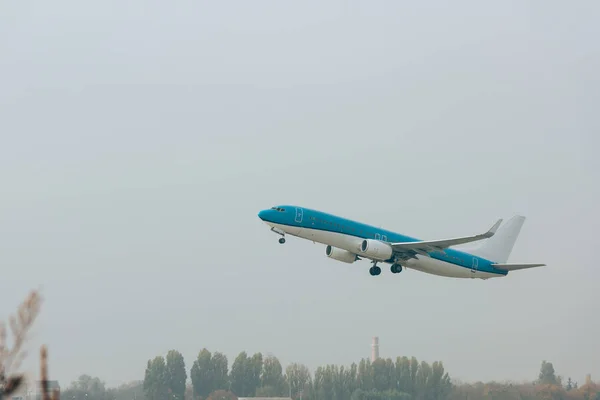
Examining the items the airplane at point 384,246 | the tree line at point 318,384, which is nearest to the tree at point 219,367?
the tree line at point 318,384

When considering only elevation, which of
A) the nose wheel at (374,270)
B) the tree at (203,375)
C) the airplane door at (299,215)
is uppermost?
the airplane door at (299,215)

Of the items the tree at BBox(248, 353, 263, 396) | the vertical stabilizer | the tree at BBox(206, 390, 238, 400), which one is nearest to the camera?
the vertical stabilizer

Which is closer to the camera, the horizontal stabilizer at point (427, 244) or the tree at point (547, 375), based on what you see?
the horizontal stabilizer at point (427, 244)

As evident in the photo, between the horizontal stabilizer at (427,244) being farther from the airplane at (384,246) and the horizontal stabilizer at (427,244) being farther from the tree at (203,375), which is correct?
the tree at (203,375)

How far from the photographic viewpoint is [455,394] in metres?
71.9

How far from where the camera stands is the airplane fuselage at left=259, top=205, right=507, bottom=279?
59.4m

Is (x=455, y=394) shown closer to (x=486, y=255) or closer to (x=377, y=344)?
(x=486, y=255)

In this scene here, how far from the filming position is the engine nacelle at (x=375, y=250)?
201ft

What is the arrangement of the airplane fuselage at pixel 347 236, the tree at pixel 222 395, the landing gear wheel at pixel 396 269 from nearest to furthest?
the airplane fuselage at pixel 347 236
the landing gear wheel at pixel 396 269
the tree at pixel 222 395

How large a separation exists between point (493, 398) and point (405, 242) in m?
14.0

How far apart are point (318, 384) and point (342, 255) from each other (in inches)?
602

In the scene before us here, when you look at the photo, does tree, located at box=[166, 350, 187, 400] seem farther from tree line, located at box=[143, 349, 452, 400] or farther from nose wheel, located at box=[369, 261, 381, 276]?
nose wheel, located at box=[369, 261, 381, 276]

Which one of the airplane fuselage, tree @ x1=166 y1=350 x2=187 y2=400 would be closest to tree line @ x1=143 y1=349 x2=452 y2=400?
tree @ x1=166 y1=350 x2=187 y2=400

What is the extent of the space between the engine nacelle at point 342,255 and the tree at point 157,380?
22690mm
